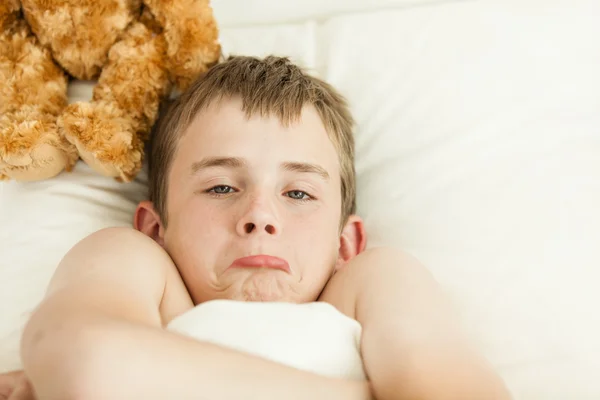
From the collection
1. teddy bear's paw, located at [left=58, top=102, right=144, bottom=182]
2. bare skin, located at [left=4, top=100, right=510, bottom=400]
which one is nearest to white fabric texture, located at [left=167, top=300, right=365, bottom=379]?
bare skin, located at [left=4, top=100, right=510, bottom=400]

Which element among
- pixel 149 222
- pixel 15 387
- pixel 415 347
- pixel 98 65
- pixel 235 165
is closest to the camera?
pixel 415 347

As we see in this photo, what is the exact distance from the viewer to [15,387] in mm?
944

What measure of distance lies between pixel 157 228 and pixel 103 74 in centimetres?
32

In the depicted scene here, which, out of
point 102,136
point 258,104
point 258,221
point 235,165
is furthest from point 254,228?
point 102,136

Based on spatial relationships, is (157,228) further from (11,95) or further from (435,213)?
(435,213)

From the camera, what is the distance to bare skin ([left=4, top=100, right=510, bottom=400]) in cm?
74

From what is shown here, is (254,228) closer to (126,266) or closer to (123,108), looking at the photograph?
(126,266)

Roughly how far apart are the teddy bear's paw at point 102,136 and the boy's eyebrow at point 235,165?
17 centimetres

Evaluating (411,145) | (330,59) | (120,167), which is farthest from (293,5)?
(120,167)

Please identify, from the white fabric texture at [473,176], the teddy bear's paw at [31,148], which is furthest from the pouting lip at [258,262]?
the teddy bear's paw at [31,148]

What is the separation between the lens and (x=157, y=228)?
1150 millimetres

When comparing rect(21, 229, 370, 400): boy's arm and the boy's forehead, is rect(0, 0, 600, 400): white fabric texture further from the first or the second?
rect(21, 229, 370, 400): boy's arm

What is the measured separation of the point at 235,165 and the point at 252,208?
9 cm

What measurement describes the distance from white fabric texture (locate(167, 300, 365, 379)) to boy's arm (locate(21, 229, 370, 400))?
0.03m
